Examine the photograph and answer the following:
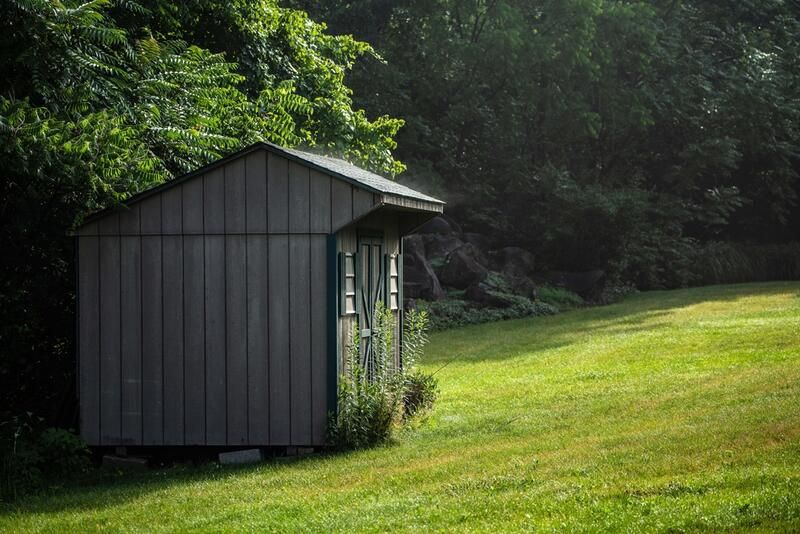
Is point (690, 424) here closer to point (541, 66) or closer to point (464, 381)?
point (464, 381)

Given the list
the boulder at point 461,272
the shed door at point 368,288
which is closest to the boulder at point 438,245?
the boulder at point 461,272

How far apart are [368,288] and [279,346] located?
1746 millimetres

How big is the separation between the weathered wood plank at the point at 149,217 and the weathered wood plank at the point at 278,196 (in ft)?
4.04

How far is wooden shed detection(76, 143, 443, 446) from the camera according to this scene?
1161 centimetres

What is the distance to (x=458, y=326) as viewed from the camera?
27.6 metres

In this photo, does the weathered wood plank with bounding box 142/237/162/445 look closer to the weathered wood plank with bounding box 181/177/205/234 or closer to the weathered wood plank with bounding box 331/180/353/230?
the weathered wood plank with bounding box 181/177/205/234

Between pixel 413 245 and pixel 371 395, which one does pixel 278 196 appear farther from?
pixel 413 245

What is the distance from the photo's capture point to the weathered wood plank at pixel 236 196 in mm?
11711

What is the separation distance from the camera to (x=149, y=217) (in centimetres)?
1184

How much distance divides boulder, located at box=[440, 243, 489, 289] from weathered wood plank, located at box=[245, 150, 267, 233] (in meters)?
19.7

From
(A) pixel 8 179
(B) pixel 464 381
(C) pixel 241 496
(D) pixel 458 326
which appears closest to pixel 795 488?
(C) pixel 241 496

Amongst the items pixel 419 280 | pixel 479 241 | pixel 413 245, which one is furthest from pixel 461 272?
pixel 479 241

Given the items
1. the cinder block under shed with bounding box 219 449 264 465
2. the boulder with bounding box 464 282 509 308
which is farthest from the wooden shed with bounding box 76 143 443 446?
the boulder with bounding box 464 282 509 308

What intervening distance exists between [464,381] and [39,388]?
23.7 ft
